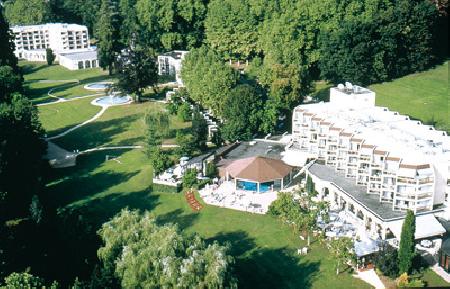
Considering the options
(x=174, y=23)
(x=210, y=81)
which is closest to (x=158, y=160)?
(x=210, y=81)

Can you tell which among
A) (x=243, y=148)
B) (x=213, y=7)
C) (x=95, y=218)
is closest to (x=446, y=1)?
(x=213, y=7)

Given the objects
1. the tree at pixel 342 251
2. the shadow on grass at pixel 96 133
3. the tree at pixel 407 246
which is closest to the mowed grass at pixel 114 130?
the shadow on grass at pixel 96 133

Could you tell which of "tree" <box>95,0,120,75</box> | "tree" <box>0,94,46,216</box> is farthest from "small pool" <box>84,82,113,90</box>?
"tree" <box>0,94,46,216</box>

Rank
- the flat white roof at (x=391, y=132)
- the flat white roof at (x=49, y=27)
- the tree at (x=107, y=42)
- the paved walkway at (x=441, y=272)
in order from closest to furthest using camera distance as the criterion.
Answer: the paved walkway at (x=441, y=272), the flat white roof at (x=391, y=132), the tree at (x=107, y=42), the flat white roof at (x=49, y=27)

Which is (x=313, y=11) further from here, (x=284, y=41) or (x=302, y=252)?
(x=302, y=252)

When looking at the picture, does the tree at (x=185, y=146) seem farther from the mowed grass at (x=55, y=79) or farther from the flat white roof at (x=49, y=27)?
the flat white roof at (x=49, y=27)

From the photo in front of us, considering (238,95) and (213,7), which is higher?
(213,7)
